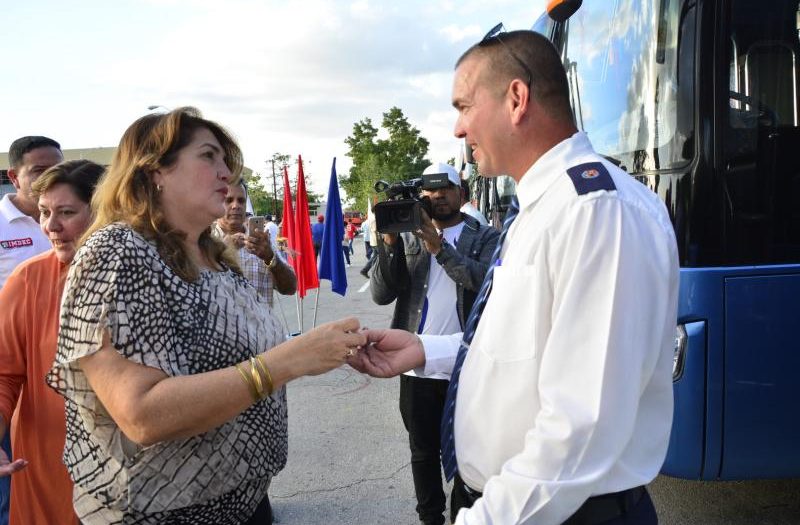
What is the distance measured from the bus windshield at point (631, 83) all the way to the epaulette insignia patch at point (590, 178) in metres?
1.70

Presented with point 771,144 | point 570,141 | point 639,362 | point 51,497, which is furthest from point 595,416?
point 771,144

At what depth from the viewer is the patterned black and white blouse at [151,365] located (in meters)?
1.52

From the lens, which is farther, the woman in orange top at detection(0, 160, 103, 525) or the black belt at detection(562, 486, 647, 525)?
the woman in orange top at detection(0, 160, 103, 525)

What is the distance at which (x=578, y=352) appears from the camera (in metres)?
1.22

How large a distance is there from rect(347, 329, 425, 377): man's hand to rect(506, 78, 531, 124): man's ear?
84 centimetres

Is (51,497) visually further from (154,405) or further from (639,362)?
(639,362)

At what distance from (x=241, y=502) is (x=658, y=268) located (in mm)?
1362

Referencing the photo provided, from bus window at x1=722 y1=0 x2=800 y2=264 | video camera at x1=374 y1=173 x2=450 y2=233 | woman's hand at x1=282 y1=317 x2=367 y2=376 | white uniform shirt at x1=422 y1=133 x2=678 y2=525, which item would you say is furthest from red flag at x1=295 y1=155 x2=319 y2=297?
white uniform shirt at x1=422 y1=133 x2=678 y2=525

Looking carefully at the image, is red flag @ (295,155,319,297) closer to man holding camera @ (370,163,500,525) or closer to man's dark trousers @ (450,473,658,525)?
man holding camera @ (370,163,500,525)

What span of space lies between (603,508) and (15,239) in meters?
3.61

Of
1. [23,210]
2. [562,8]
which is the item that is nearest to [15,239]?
[23,210]

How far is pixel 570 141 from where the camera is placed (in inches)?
58.9

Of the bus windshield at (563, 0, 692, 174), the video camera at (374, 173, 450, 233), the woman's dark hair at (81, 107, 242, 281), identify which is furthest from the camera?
the video camera at (374, 173, 450, 233)

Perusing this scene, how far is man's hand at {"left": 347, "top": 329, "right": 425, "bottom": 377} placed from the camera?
2000 millimetres
